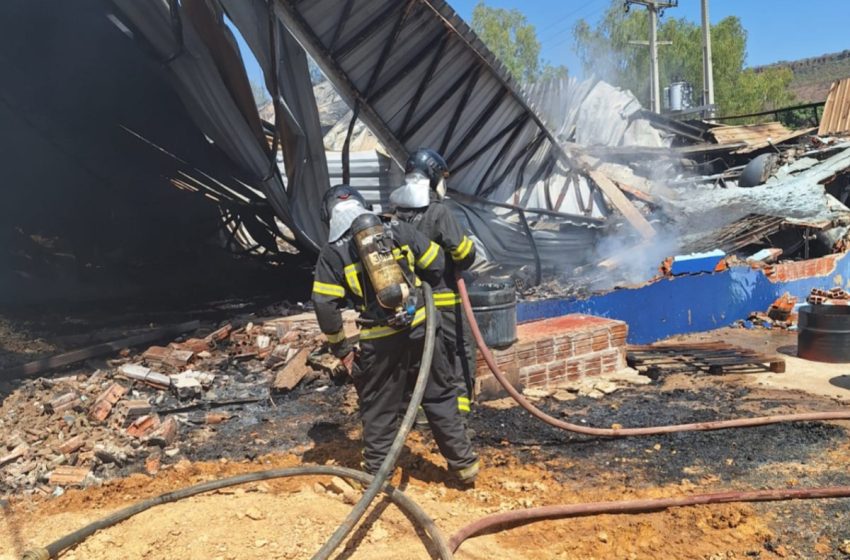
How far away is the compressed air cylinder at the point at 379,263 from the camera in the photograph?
10.7 feet

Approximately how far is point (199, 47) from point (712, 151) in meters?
14.7

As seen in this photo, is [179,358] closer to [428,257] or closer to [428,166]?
[428,166]

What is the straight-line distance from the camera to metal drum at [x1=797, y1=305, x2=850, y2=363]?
6289mm

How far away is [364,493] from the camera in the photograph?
110 inches

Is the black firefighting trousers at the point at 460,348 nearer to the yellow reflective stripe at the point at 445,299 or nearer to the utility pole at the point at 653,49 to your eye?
the yellow reflective stripe at the point at 445,299

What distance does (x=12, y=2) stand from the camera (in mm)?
6691

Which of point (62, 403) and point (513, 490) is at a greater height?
point (62, 403)

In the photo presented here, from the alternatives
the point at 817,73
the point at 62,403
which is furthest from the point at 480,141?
the point at 817,73

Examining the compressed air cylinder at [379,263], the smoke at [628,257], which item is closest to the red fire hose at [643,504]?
the compressed air cylinder at [379,263]

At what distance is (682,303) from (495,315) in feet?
13.3

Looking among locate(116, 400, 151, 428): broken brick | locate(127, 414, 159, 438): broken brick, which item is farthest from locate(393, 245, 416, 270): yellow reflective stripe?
locate(116, 400, 151, 428): broken brick

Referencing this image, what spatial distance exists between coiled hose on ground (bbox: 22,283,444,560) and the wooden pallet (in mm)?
3299

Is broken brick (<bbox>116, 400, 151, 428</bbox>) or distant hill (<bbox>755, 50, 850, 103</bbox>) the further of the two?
distant hill (<bbox>755, 50, 850, 103</bbox>)

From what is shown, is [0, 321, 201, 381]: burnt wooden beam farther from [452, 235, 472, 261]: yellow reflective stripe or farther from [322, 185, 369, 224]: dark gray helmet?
[452, 235, 472, 261]: yellow reflective stripe
